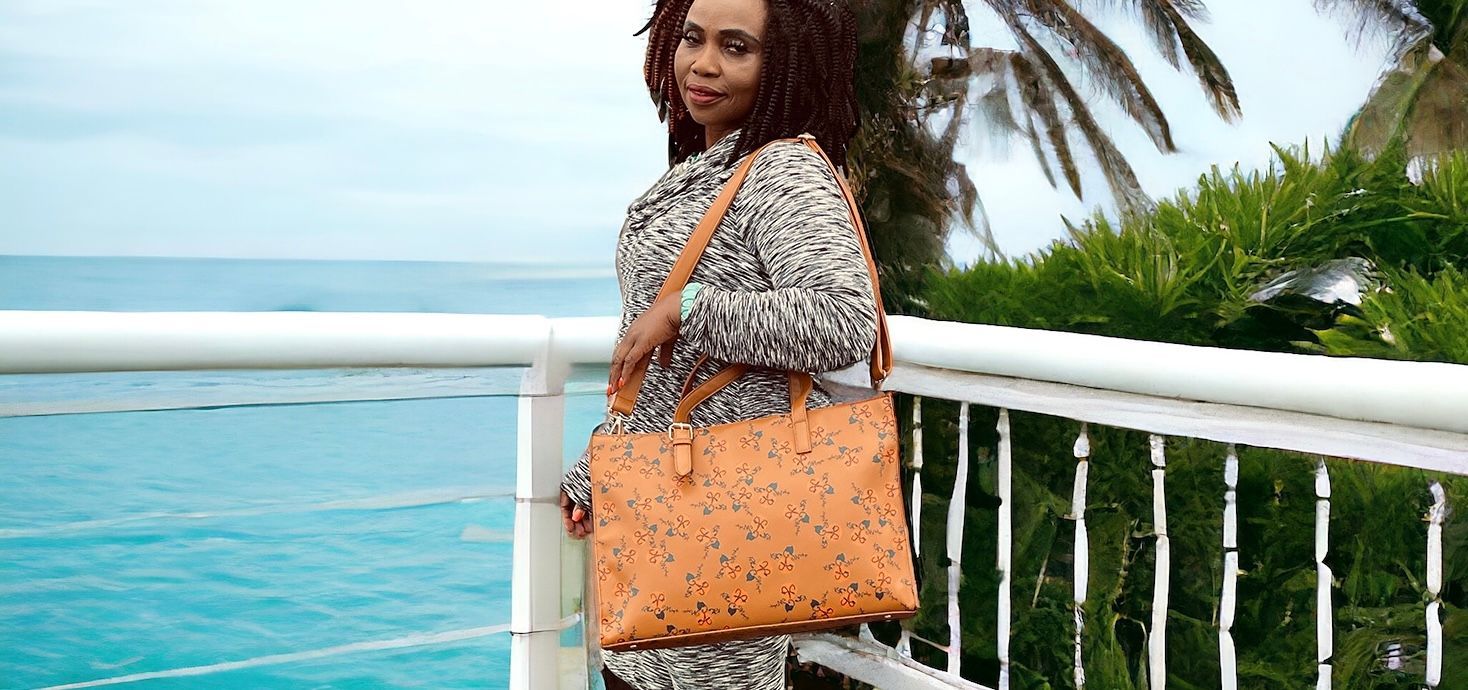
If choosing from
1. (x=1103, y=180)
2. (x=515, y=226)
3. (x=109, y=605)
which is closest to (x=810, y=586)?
(x=109, y=605)

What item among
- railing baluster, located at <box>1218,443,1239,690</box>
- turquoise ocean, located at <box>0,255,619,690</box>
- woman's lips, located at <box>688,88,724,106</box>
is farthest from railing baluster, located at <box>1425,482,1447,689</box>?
turquoise ocean, located at <box>0,255,619,690</box>

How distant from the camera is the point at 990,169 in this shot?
3.63 metres

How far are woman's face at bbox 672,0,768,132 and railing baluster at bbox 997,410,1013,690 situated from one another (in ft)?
2.10

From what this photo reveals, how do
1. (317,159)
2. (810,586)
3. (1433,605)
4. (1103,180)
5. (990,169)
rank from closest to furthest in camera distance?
(1433,605) → (810,586) → (990,169) → (1103,180) → (317,159)

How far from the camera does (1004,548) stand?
1.80 meters

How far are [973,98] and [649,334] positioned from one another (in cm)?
252

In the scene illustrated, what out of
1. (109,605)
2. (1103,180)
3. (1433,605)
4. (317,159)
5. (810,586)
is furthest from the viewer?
(317,159)

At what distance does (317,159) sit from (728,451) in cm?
4537

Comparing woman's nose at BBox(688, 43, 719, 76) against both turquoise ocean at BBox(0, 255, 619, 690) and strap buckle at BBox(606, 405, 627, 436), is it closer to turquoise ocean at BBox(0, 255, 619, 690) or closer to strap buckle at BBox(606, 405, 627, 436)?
strap buckle at BBox(606, 405, 627, 436)

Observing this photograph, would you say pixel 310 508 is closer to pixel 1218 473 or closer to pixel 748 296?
pixel 748 296

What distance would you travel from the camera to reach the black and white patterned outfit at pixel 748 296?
132 cm

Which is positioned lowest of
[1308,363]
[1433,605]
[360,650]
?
[360,650]

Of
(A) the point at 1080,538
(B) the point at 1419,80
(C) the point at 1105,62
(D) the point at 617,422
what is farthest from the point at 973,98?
(D) the point at 617,422

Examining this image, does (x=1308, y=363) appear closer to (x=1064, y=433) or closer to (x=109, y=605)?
(x=1064, y=433)
